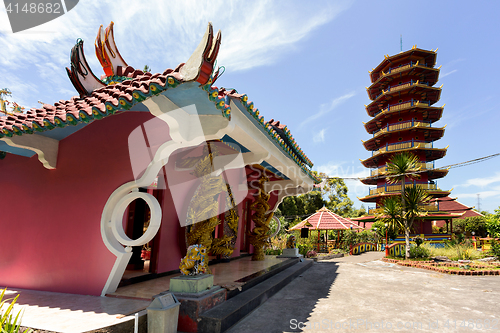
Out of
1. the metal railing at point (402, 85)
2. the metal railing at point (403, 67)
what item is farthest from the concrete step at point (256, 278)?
the metal railing at point (403, 67)

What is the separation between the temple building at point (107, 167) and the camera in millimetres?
3660

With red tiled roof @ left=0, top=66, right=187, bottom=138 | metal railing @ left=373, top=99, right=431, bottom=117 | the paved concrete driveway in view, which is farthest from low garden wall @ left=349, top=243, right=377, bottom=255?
red tiled roof @ left=0, top=66, right=187, bottom=138

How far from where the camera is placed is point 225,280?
5641 mm

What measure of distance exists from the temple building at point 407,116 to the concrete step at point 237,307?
24359 mm

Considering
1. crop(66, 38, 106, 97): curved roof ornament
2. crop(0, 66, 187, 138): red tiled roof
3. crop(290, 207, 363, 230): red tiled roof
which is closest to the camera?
crop(0, 66, 187, 138): red tiled roof

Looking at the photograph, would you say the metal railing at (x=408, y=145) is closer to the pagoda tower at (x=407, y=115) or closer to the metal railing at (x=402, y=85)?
the pagoda tower at (x=407, y=115)

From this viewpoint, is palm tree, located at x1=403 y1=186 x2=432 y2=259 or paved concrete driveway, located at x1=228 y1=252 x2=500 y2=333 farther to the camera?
palm tree, located at x1=403 y1=186 x2=432 y2=259

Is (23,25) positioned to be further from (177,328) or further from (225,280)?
(225,280)

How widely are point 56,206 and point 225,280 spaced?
342 centimetres

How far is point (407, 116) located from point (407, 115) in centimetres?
11

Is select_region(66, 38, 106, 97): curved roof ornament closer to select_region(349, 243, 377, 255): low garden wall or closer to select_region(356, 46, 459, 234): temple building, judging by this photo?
select_region(349, 243, 377, 255): low garden wall

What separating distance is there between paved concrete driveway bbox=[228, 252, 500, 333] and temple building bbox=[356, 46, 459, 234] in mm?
21757

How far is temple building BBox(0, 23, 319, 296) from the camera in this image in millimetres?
3660

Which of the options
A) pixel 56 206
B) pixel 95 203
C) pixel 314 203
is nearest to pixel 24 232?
pixel 56 206
